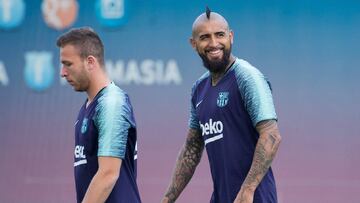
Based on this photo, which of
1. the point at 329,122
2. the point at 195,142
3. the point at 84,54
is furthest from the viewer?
the point at 329,122

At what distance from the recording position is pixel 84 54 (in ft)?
11.9

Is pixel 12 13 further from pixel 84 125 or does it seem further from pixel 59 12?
pixel 84 125

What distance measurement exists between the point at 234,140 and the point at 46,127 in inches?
168

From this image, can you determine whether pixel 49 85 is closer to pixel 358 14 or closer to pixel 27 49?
pixel 27 49

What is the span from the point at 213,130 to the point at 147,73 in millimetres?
3768

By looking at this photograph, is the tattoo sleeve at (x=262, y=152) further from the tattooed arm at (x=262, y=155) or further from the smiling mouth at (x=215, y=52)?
the smiling mouth at (x=215, y=52)

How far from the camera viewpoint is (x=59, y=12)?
25.4ft

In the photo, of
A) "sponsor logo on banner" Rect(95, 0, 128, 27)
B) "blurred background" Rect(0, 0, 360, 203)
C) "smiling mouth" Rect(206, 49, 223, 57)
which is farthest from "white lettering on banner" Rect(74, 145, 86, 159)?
"sponsor logo on banner" Rect(95, 0, 128, 27)

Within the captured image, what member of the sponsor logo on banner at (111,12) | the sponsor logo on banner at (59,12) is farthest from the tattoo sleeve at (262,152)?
the sponsor logo on banner at (59,12)

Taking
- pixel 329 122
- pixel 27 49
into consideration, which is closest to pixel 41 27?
pixel 27 49

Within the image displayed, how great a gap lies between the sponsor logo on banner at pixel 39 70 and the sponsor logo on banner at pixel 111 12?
1.82 feet

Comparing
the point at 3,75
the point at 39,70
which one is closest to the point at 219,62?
the point at 39,70

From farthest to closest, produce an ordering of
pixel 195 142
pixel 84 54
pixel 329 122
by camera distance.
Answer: pixel 329 122, pixel 195 142, pixel 84 54

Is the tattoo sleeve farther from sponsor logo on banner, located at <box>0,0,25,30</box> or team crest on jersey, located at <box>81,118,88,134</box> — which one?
sponsor logo on banner, located at <box>0,0,25,30</box>
